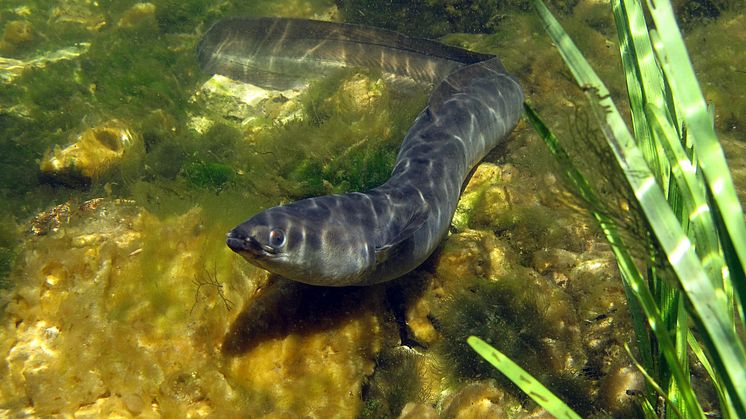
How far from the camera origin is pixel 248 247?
3031mm

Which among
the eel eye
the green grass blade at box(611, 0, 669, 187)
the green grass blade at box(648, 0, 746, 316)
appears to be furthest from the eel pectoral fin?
the green grass blade at box(648, 0, 746, 316)

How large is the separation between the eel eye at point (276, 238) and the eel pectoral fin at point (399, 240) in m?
0.80

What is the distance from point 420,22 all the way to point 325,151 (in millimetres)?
5807

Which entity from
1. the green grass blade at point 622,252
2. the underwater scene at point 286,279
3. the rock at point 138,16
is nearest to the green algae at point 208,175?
the underwater scene at point 286,279

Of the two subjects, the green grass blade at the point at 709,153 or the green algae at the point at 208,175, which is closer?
the green grass blade at the point at 709,153

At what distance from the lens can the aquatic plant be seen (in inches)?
55.6

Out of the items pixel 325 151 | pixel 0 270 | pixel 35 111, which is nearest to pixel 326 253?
pixel 325 151

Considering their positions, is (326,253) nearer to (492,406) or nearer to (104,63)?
(492,406)

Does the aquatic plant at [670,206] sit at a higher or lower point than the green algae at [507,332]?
higher

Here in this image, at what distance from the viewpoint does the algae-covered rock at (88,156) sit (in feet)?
17.6

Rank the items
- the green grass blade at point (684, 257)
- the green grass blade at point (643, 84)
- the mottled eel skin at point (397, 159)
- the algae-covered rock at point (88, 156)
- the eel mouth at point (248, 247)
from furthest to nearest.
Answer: the algae-covered rock at point (88, 156)
the mottled eel skin at point (397, 159)
the eel mouth at point (248, 247)
the green grass blade at point (643, 84)
the green grass blade at point (684, 257)

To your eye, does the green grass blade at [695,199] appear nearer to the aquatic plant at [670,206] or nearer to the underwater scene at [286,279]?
the aquatic plant at [670,206]

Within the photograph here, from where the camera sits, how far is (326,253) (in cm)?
337

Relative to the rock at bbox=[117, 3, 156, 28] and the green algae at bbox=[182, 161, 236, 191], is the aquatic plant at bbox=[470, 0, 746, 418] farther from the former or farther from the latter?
the rock at bbox=[117, 3, 156, 28]
